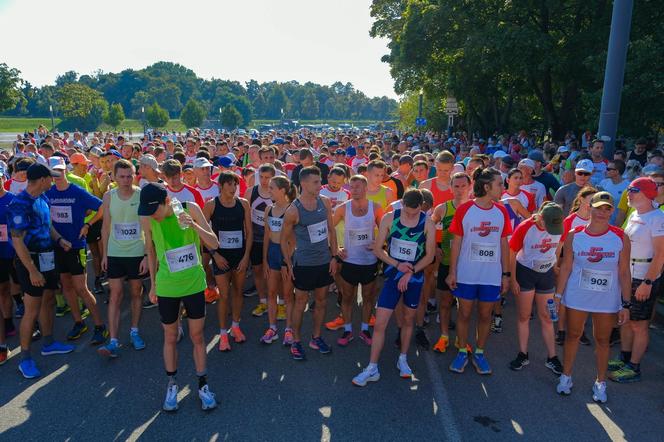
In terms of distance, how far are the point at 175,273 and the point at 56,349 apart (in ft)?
7.41

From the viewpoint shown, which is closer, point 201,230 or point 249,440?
point 249,440

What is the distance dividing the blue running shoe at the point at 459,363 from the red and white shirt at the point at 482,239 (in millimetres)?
789

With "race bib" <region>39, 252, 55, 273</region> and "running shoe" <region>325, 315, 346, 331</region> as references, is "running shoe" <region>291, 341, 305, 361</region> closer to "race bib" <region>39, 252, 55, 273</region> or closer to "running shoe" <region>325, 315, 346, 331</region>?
"running shoe" <region>325, 315, 346, 331</region>

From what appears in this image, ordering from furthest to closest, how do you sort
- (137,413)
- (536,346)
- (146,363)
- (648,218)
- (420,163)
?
1. (420,163)
2. (536,346)
3. (146,363)
4. (648,218)
5. (137,413)

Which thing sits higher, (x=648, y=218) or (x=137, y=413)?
(x=648, y=218)

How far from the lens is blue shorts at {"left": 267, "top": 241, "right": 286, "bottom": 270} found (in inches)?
213

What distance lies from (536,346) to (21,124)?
9790 cm

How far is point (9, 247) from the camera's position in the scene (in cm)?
512

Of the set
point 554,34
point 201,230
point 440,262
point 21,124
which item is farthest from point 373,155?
point 21,124

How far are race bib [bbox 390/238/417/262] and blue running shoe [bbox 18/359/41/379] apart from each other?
12.0 feet

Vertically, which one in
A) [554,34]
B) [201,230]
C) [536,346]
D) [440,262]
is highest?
[554,34]

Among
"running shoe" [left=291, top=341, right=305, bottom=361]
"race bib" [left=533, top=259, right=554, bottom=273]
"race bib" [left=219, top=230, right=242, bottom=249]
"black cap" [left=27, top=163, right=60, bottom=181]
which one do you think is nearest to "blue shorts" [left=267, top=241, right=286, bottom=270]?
"race bib" [left=219, top=230, right=242, bottom=249]

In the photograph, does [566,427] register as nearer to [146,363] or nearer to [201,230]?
[201,230]

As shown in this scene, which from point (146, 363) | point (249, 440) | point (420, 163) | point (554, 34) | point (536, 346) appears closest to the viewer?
point (249, 440)
